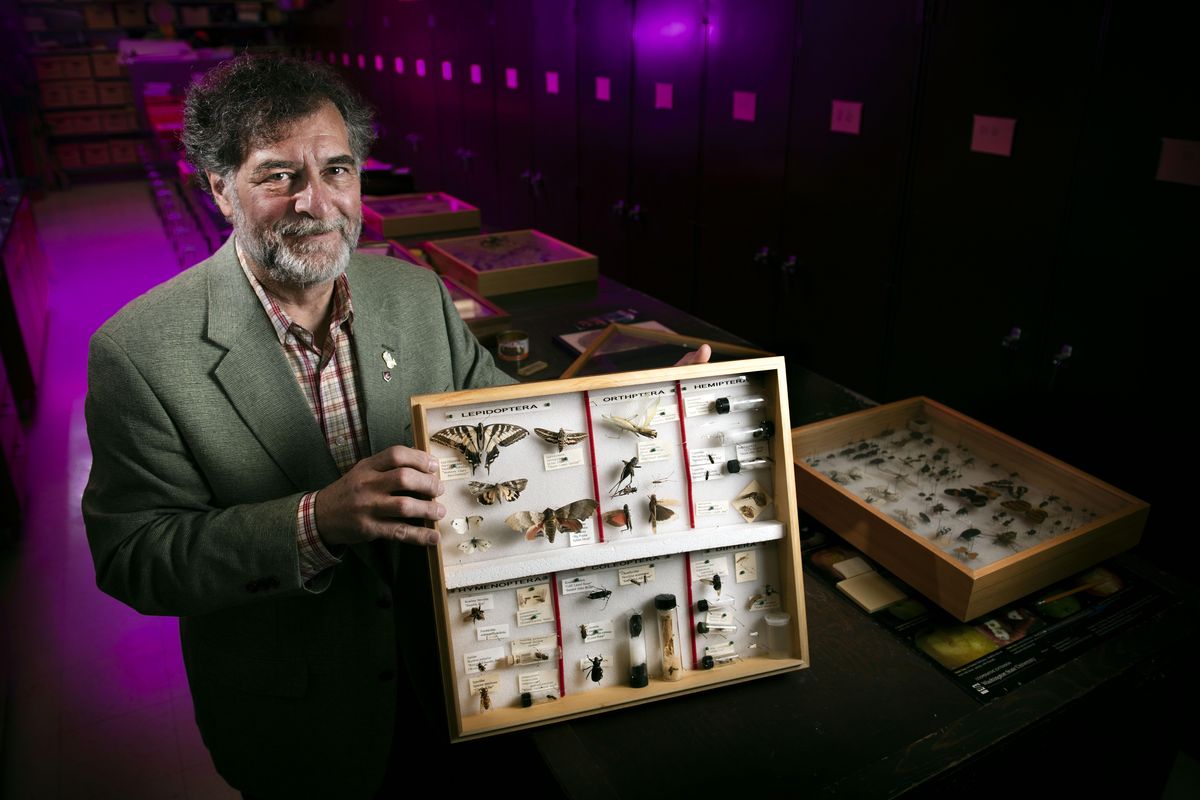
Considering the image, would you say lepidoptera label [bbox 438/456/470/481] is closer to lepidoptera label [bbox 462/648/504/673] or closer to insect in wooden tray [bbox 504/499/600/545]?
insect in wooden tray [bbox 504/499/600/545]

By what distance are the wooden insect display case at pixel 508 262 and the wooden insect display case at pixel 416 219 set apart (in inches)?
20.5

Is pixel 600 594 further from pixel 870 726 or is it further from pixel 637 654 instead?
pixel 870 726

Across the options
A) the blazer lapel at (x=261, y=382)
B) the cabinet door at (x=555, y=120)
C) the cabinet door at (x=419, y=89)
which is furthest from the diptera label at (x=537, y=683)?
the cabinet door at (x=419, y=89)

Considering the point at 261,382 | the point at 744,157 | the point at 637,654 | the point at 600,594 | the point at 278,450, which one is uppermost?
the point at 744,157

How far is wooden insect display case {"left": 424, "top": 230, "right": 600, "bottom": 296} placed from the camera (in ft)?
11.7

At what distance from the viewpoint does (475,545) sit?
124cm

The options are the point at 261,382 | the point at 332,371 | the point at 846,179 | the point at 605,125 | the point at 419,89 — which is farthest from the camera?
the point at 419,89

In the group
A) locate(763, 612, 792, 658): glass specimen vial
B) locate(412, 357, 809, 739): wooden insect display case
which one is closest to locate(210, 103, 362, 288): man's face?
locate(412, 357, 809, 739): wooden insect display case

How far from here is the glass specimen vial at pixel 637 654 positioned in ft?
4.27

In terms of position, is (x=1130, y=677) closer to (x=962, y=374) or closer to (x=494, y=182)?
(x=962, y=374)

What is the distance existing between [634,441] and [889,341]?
287 centimetres

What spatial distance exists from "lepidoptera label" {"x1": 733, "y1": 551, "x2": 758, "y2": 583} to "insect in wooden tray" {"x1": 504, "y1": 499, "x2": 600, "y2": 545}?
27cm

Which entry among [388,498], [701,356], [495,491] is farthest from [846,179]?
[388,498]

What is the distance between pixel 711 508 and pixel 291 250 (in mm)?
809
